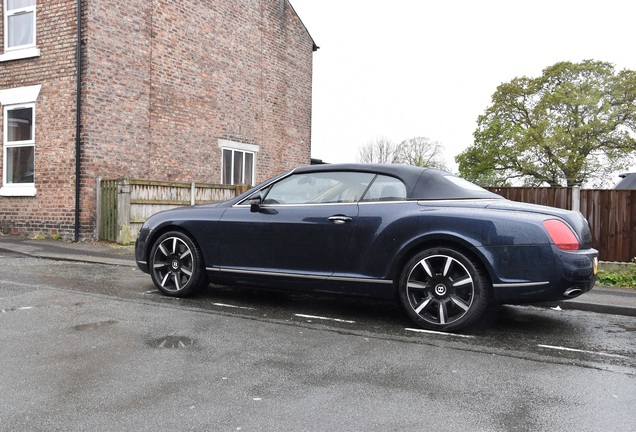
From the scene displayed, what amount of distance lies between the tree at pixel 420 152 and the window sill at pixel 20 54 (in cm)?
5082

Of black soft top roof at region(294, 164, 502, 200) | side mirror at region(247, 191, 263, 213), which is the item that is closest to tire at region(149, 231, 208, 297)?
side mirror at region(247, 191, 263, 213)

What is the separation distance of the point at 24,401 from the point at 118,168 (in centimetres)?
1055

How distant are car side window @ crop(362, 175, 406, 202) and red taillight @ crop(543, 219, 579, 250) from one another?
130 centimetres

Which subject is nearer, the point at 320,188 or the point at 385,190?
the point at 385,190

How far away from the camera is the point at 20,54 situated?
12758 mm

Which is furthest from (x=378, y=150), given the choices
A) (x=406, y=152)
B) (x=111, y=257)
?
(x=111, y=257)

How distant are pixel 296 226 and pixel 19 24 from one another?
37.1ft

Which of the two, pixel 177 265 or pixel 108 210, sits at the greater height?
pixel 108 210

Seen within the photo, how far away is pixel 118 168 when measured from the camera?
1295cm

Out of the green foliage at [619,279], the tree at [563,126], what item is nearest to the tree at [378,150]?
the tree at [563,126]

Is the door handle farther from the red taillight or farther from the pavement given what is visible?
the pavement

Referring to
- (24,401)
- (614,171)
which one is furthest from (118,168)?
(614,171)

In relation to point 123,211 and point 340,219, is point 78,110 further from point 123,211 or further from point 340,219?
point 340,219

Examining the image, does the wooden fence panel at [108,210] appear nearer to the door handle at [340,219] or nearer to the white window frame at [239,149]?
the white window frame at [239,149]
